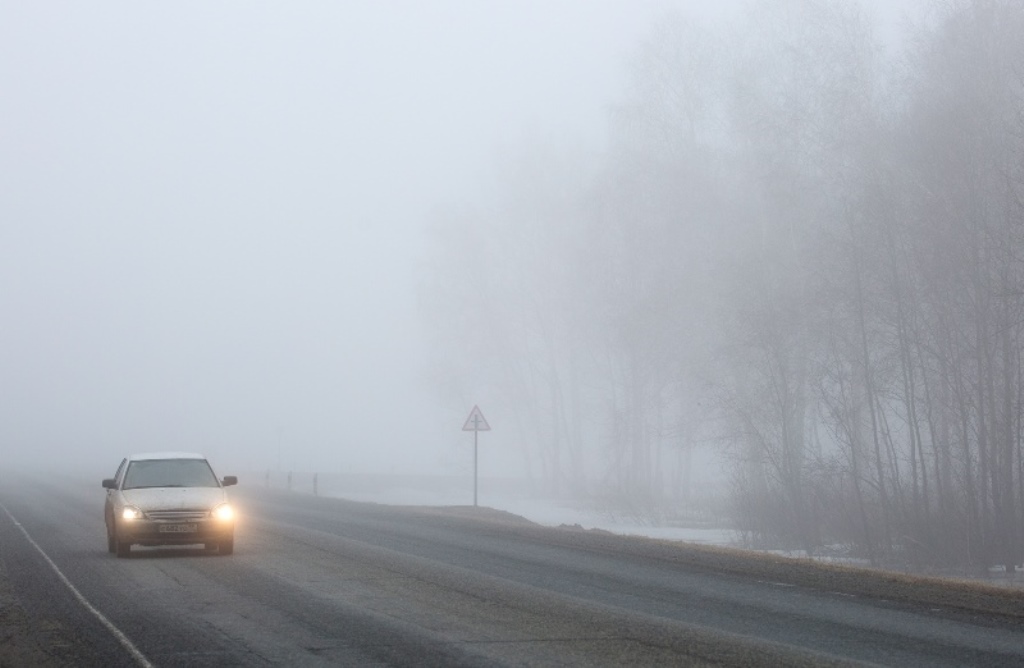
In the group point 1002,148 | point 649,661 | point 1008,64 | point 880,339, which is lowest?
point 649,661

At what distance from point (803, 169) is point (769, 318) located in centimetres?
479

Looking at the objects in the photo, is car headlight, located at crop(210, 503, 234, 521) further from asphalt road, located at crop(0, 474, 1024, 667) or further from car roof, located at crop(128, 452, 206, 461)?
car roof, located at crop(128, 452, 206, 461)

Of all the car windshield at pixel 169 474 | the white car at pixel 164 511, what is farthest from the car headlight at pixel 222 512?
the car windshield at pixel 169 474

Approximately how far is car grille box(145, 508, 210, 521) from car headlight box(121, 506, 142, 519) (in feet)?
0.41

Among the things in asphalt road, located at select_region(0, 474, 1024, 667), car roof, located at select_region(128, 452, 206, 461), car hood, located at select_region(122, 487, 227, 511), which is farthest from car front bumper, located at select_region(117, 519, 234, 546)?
car roof, located at select_region(128, 452, 206, 461)

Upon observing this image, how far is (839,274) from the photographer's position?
3180cm

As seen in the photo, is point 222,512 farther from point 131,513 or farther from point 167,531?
point 131,513

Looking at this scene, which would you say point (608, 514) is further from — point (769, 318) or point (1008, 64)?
point (1008, 64)

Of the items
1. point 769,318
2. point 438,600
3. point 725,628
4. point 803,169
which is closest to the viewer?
point 725,628

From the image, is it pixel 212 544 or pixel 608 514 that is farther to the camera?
pixel 608 514

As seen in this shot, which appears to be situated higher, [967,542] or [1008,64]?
[1008,64]

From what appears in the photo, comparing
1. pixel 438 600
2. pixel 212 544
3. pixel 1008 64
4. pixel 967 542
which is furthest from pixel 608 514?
pixel 438 600

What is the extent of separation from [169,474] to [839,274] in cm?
1724

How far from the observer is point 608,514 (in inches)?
1751
